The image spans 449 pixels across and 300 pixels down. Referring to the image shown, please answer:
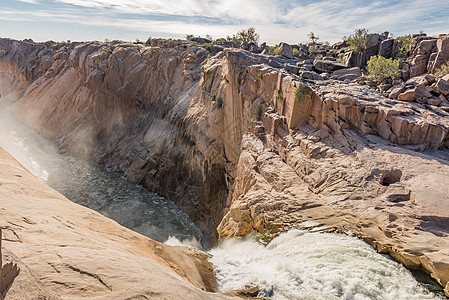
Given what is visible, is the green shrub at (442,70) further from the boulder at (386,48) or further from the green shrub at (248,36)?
the green shrub at (248,36)

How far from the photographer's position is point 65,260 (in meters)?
5.71

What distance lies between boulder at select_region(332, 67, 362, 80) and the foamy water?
13.5 m

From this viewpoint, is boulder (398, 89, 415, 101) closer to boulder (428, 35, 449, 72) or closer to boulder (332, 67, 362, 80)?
boulder (332, 67, 362, 80)

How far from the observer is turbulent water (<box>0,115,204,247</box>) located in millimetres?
24969

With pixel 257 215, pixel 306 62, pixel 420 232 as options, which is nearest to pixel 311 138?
pixel 257 215

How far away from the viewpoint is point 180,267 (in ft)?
33.8

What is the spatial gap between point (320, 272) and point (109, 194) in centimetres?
2662

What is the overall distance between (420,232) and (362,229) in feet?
6.59

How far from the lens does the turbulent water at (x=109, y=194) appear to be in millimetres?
24969

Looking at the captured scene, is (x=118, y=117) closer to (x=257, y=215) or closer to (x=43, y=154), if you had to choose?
(x=43, y=154)

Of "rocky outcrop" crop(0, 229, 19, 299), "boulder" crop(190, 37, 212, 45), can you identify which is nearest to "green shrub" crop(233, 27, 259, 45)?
"boulder" crop(190, 37, 212, 45)

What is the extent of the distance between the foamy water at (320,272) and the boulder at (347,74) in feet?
44.2

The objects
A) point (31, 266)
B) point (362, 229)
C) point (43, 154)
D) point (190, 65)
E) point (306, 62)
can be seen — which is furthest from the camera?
point (43, 154)

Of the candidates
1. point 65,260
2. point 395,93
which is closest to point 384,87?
point 395,93
